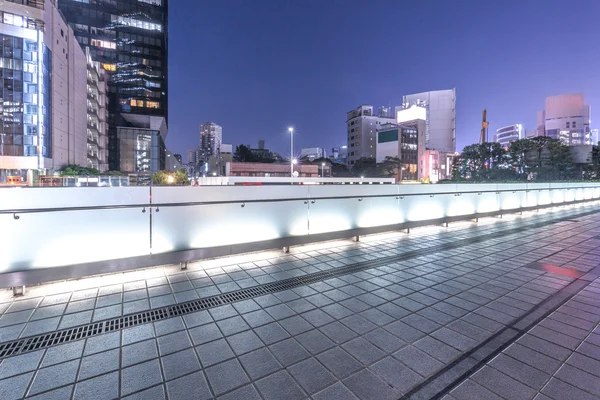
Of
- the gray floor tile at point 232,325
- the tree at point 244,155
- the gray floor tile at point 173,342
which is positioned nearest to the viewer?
the gray floor tile at point 173,342

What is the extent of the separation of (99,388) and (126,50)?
91104 millimetres

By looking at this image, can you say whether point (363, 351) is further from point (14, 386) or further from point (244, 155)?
point (244, 155)

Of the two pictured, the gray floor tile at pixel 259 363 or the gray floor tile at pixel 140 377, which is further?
the gray floor tile at pixel 259 363

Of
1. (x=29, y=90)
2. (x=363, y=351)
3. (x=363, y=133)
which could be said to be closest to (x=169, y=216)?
(x=363, y=351)

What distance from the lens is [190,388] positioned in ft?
7.22

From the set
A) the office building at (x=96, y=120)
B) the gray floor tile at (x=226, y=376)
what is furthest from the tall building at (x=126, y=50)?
the gray floor tile at (x=226, y=376)

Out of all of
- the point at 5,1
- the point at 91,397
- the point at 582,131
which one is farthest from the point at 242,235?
the point at 582,131

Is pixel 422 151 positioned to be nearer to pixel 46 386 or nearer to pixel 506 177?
pixel 506 177

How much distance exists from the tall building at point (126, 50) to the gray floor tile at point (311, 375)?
240ft

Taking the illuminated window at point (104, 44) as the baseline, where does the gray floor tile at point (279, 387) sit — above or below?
below

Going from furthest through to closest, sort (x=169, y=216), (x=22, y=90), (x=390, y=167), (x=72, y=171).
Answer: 1. (x=390, y=167)
2. (x=72, y=171)
3. (x=22, y=90)
4. (x=169, y=216)

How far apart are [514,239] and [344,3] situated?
89.2 meters

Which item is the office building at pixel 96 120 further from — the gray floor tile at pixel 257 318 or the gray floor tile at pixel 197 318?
the gray floor tile at pixel 257 318

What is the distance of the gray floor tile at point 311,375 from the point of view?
7.30ft
